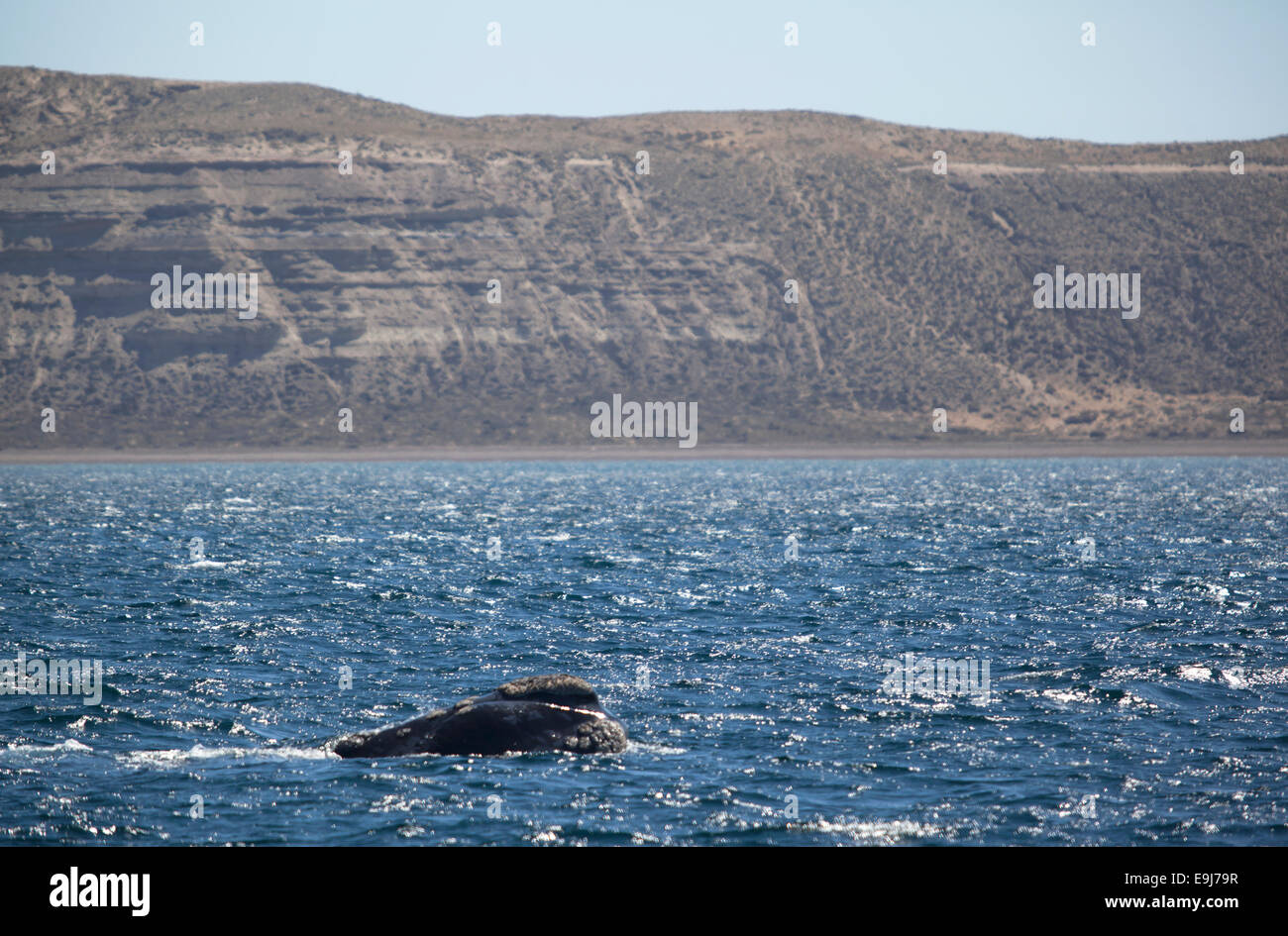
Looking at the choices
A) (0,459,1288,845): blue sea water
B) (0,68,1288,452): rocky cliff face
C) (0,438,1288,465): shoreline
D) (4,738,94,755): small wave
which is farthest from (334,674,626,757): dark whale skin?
(0,68,1288,452): rocky cliff face

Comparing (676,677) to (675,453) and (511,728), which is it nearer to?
(511,728)

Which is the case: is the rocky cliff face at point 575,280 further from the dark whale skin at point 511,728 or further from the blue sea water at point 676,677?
the dark whale skin at point 511,728

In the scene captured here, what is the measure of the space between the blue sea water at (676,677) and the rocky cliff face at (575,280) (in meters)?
92.7

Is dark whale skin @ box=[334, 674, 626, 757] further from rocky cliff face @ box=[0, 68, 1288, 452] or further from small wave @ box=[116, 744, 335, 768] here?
rocky cliff face @ box=[0, 68, 1288, 452]

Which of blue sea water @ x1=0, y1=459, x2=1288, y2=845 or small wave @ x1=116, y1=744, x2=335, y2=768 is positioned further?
small wave @ x1=116, y1=744, x2=335, y2=768

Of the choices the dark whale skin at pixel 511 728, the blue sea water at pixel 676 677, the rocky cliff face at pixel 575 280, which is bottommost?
the blue sea water at pixel 676 677

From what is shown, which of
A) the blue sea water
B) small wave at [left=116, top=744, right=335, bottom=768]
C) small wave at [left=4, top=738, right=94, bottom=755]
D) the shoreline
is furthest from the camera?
the shoreline

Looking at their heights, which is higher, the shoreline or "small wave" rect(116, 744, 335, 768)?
the shoreline

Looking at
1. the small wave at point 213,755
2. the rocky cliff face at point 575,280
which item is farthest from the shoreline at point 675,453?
the small wave at point 213,755

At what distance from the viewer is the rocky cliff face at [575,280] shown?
150 m

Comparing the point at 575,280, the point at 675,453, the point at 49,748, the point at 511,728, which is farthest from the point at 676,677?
the point at 575,280

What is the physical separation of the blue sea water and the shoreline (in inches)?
3184

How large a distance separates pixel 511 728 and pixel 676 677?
585 cm

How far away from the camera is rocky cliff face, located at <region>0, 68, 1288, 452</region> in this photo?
150m
